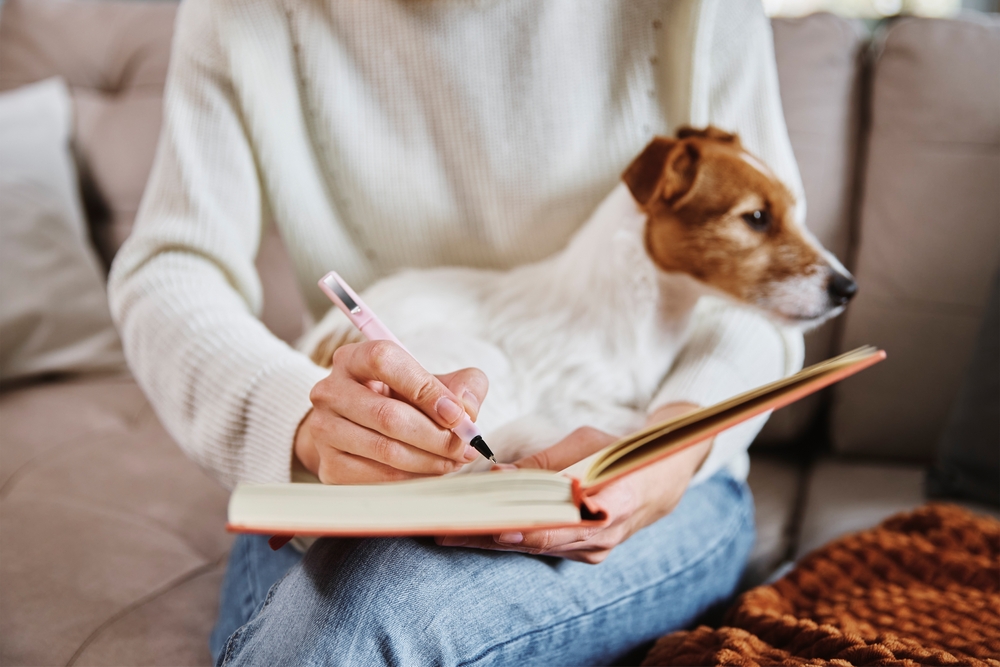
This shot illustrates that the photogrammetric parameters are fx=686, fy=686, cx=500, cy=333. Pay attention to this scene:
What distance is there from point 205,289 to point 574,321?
1.33 ft

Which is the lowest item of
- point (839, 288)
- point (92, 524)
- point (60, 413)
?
point (60, 413)

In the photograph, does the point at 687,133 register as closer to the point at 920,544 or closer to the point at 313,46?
the point at 313,46

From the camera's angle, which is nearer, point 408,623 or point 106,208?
point 408,623

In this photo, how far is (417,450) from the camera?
50 centimetres

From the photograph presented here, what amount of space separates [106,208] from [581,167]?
121 centimetres

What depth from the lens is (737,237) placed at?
2.38 ft

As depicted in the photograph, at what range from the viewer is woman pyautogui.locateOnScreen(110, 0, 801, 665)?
0.69m

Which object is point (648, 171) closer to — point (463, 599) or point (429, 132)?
point (429, 132)

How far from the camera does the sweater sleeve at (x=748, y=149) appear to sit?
75 centimetres

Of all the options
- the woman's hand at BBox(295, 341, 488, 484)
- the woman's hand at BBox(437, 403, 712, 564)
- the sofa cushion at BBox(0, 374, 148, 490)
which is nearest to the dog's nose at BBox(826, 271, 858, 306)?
the woman's hand at BBox(437, 403, 712, 564)

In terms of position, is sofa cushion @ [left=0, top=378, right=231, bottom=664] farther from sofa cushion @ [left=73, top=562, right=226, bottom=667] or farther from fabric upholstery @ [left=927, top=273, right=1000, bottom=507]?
fabric upholstery @ [left=927, top=273, right=1000, bottom=507]

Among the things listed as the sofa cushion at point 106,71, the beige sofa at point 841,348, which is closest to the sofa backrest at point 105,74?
the sofa cushion at point 106,71

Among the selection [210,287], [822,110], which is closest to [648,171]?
[210,287]

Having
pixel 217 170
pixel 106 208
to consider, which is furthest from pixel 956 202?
pixel 106 208
